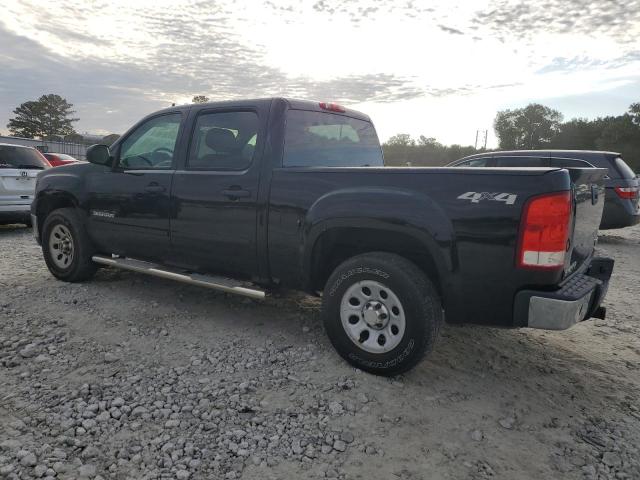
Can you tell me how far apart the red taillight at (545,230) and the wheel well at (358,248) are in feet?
2.01

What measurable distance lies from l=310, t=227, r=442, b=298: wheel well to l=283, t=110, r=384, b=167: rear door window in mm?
760

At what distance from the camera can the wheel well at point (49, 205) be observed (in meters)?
5.28

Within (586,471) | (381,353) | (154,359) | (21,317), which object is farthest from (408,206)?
(21,317)

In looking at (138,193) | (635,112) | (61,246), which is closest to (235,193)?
(138,193)

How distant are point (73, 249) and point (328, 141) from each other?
3.01m

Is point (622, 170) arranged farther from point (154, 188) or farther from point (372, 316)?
point (154, 188)

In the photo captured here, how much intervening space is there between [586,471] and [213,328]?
2.82m

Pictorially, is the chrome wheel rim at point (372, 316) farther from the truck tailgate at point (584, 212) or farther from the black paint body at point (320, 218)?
the truck tailgate at point (584, 212)

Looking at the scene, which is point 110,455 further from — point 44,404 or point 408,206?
point 408,206

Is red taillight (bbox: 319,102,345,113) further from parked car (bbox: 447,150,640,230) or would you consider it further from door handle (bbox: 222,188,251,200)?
parked car (bbox: 447,150,640,230)

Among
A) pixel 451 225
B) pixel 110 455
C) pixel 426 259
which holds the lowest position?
pixel 110 455

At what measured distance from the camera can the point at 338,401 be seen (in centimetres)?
295

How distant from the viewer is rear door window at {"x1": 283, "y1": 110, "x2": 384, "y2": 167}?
389 centimetres

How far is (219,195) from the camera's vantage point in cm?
391
